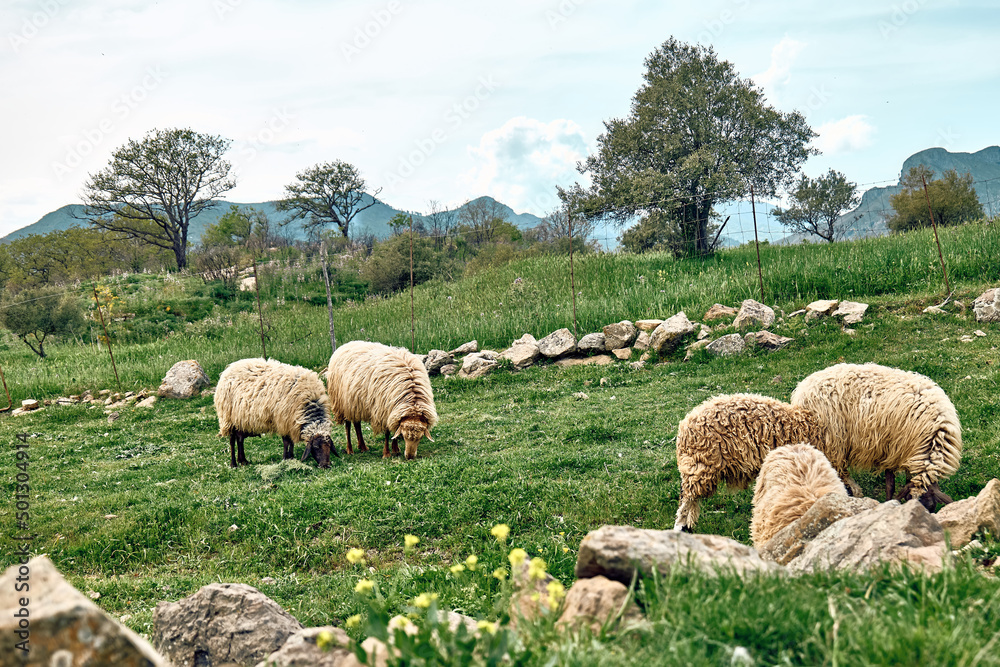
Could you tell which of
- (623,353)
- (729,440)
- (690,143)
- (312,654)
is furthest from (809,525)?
(690,143)

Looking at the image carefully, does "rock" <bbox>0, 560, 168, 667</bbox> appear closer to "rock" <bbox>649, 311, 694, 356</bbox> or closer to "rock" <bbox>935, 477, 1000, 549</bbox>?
"rock" <bbox>935, 477, 1000, 549</bbox>

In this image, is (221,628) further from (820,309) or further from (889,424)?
(820,309)

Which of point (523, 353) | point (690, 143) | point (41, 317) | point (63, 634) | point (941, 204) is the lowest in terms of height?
point (523, 353)

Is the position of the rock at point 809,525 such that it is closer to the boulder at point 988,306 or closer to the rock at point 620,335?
the boulder at point 988,306

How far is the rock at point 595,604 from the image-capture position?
8.14 feet

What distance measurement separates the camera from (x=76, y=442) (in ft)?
36.4

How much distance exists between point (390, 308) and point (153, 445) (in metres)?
9.73

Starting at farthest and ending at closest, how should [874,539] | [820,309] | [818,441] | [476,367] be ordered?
1. [476,367]
2. [820,309]
3. [818,441]
4. [874,539]

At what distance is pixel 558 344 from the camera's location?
46.0ft

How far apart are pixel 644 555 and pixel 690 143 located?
2909 cm

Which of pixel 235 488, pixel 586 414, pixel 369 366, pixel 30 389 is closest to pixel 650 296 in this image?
pixel 586 414

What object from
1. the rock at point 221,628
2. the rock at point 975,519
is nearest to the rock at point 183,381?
the rock at point 221,628

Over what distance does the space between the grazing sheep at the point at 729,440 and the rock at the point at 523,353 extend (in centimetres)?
815

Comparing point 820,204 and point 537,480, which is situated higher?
point 820,204
